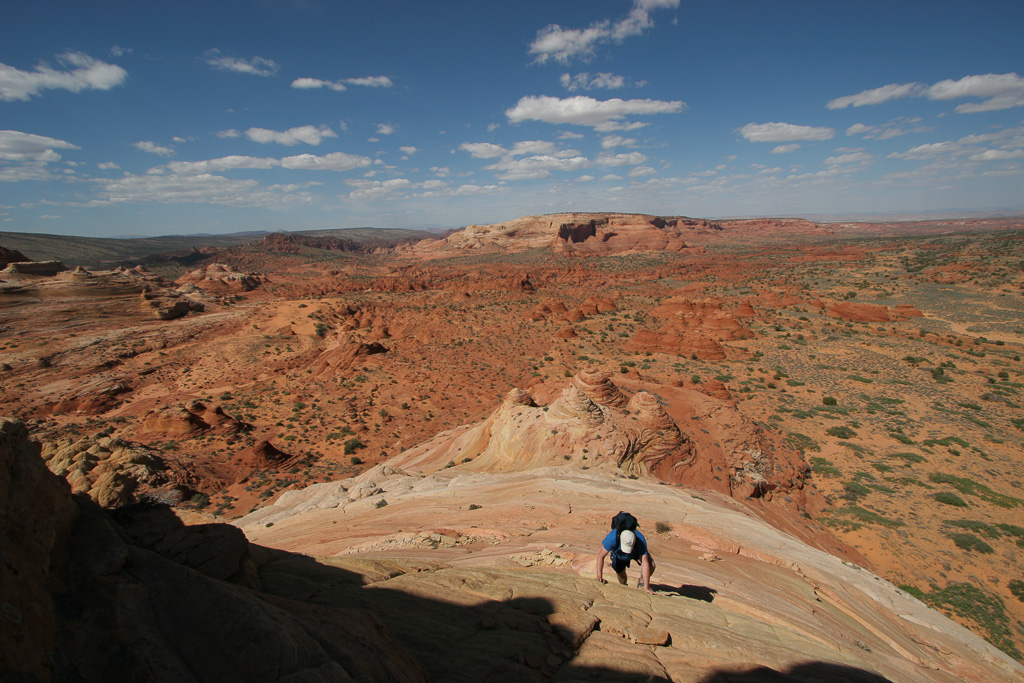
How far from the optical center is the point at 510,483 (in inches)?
490

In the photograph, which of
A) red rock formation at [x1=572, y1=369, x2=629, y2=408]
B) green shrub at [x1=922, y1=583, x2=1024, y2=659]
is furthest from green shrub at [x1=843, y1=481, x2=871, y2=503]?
red rock formation at [x1=572, y1=369, x2=629, y2=408]

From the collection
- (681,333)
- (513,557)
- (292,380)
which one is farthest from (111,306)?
(681,333)

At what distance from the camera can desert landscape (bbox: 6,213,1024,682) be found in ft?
13.0

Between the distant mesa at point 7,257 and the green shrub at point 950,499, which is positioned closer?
the green shrub at point 950,499

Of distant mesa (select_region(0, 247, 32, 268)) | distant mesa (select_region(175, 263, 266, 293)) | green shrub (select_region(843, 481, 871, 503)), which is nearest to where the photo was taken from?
green shrub (select_region(843, 481, 871, 503))

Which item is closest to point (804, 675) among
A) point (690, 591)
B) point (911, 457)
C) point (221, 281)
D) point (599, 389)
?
point (690, 591)

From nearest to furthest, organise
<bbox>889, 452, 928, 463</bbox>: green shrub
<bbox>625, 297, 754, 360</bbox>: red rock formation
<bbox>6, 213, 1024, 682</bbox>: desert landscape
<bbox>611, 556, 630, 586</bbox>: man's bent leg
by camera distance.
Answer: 1. <bbox>6, 213, 1024, 682</bbox>: desert landscape
2. <bbox>611, 556, 630, 586</bbox>: man's bent leg
3. <bbox>889, 452, 928, 463</bbox>: green shrub
4. <bbox>625, 297, 754, 360</bbox>: red rock formation

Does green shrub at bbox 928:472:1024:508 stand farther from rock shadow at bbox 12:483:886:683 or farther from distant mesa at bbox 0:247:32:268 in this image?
distant mesa at bbox 0:247:32:268

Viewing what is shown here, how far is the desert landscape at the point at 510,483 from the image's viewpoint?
13.0 ft

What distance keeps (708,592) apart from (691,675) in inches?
117

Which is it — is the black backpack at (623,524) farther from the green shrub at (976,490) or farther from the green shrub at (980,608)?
the green shrub at (976,490)

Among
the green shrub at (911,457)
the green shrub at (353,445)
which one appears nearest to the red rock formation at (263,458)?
the green shrub at (353,445)

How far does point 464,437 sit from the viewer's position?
60.8 feet

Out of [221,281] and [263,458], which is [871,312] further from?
[221,281]
